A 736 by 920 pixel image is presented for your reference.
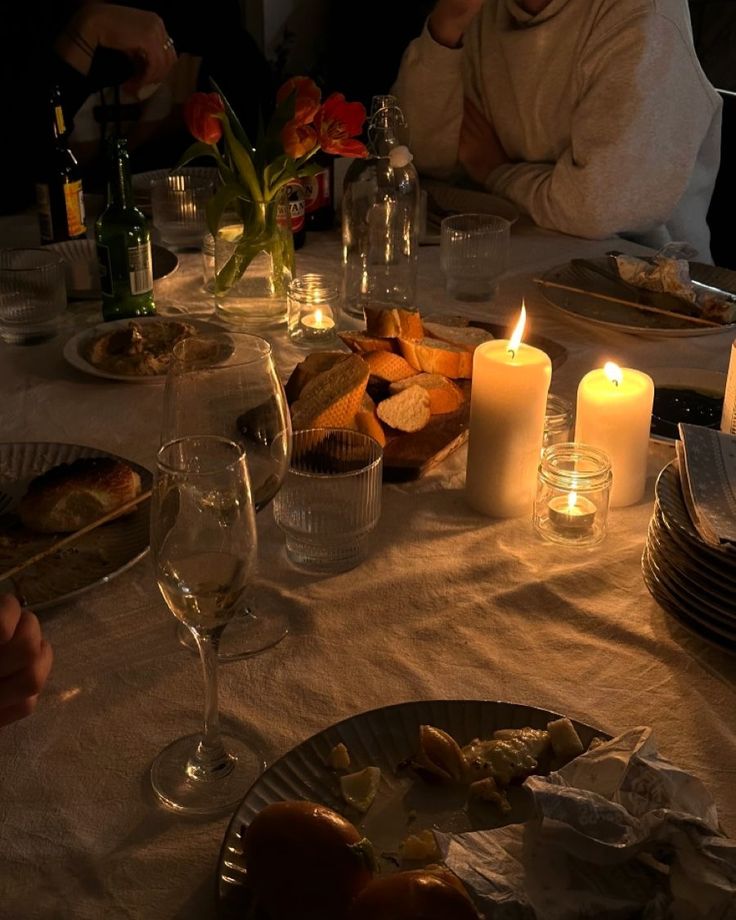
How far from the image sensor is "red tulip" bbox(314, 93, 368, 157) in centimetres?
137

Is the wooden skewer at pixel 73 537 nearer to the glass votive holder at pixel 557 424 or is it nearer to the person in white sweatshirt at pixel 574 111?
the glass votive holder at pixel 557 424

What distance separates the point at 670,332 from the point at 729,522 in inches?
25.3

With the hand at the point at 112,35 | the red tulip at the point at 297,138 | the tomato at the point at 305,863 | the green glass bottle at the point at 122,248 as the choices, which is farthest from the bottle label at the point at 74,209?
the tomato at the point at 305,863

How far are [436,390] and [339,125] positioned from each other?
435 mm

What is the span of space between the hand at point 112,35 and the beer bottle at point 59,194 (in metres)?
0.60

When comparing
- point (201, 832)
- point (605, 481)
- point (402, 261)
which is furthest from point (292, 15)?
point (201, 832)

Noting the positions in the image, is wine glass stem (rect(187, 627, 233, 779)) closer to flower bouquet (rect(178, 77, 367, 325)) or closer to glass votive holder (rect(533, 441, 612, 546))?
glass votive holder (rect(533, 441, 612, 546))

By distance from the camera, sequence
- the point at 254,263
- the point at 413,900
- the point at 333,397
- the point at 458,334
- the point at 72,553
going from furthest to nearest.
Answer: the point at 254,263 → the point at 458,334 → the point at 333,397 → the point at 72,553 → the point at 413,900

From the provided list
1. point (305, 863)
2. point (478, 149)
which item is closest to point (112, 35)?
point (478, 149)

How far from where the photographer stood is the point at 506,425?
3.27 feet

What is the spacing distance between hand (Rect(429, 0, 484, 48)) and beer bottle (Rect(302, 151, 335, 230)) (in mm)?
424

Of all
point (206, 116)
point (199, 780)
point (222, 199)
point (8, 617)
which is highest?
point (206, 116)

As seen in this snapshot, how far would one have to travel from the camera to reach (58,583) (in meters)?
0.88

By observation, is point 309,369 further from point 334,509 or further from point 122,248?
point 122,248
